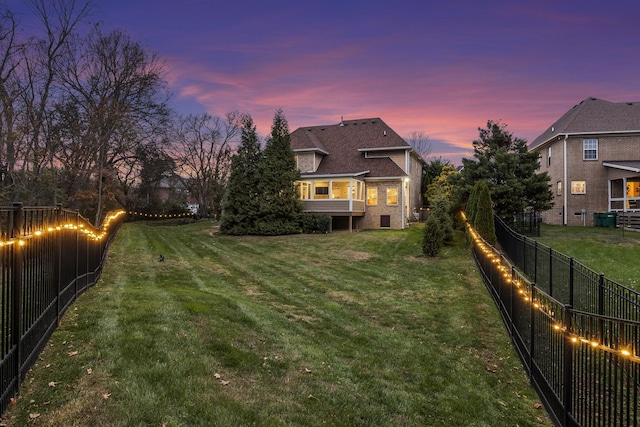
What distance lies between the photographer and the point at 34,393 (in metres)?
3.67

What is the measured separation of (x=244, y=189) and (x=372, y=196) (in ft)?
29.8

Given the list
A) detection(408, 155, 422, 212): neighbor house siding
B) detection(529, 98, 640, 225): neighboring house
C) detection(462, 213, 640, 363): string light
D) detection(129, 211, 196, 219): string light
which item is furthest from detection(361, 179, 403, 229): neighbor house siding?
detection(129, 211, 196, 219): string light

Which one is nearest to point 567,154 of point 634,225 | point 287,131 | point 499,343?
point 634,225

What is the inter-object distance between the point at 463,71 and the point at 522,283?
17.0 meters

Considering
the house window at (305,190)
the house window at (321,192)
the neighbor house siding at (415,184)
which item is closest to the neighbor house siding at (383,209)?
the house window at (321,192)

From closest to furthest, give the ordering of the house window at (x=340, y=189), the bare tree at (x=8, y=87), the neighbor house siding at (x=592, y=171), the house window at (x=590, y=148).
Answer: the bare tree at (x=8, y=87) → the neighbor house siding at (x=592, y=171) → the house window at (x=590, y=148) → the house window at (x=340, y=189)

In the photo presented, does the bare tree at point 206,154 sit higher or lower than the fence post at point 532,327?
higher

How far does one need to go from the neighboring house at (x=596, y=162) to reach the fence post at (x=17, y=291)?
29558 millimetres

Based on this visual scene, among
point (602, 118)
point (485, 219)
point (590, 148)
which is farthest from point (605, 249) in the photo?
point (602, 118)

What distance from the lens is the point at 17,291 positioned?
3.77 m

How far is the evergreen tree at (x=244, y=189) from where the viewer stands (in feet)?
77.8

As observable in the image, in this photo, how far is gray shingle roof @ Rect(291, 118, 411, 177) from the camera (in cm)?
2725

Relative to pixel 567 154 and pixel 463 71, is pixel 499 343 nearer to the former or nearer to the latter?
pixel 463 71

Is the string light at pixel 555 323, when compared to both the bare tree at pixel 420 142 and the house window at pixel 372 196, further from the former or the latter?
the bare tree at pixel 420 142
